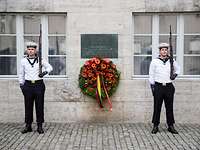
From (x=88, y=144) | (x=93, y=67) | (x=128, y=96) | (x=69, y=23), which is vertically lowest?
(x=88, y=144)

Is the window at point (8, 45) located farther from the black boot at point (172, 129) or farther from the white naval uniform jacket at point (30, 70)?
the black boot at point (172, 129)

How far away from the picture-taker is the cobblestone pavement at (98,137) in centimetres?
809

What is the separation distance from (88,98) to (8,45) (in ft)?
7.72

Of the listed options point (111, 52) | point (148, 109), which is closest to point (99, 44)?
point (111, 52)

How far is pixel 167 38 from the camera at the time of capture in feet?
34.4

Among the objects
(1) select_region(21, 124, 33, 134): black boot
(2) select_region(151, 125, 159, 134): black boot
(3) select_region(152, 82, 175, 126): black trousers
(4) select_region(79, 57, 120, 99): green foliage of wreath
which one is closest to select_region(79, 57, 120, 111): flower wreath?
(4) select_region(79, 57, 120, 99): green foliage of wreath

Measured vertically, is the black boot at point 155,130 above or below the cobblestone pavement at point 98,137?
above

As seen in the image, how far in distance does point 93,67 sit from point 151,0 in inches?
83.4

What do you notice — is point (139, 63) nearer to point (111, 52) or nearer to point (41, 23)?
point (111, 52)

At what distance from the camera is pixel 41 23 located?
10.5 meters

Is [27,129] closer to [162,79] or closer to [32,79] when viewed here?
[32,79]

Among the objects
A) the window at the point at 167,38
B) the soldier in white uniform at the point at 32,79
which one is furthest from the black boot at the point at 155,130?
the soldier in white uniform at the point at 32,79

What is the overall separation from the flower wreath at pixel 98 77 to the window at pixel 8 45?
1780 mm

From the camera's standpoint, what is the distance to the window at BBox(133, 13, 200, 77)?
34.2 ft
